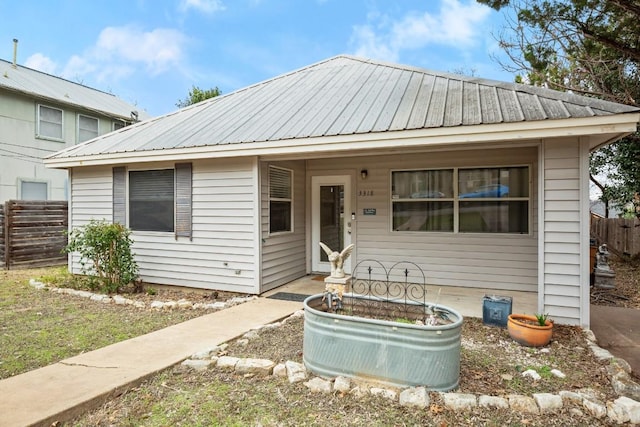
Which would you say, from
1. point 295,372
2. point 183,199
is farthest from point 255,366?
point 183,199

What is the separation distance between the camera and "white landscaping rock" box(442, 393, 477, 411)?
256cm

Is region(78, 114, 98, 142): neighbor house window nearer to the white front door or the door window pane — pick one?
the white front door

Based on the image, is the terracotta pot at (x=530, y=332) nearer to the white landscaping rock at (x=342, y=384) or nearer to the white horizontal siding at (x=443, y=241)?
the white landscaping rock at (x=342, y=384)

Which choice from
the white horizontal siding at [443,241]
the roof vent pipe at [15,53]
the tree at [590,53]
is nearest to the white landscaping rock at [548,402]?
the white horizontal siding at [443,241]

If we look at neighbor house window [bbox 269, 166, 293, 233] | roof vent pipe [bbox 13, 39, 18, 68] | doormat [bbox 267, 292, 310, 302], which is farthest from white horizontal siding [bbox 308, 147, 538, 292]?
roof vent pipe [bbox 13, 39, 18, 68]

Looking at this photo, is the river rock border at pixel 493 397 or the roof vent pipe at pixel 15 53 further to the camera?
the roof vent pipe at pixel 15 53

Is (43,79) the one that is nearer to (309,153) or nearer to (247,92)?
(247,92)

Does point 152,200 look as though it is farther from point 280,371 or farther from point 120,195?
point 280,371

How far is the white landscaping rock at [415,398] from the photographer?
8.47 ft

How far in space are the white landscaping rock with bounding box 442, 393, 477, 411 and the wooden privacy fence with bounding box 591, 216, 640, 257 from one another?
32.4 ft

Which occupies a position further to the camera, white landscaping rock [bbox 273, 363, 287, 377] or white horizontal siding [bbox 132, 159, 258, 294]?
white horizontal siding [bbox 132, 159, 258, 294]

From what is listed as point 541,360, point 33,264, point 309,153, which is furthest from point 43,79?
point 541,360

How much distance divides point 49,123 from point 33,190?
87.4 inches

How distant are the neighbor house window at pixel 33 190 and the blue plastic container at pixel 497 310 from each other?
1335cm
